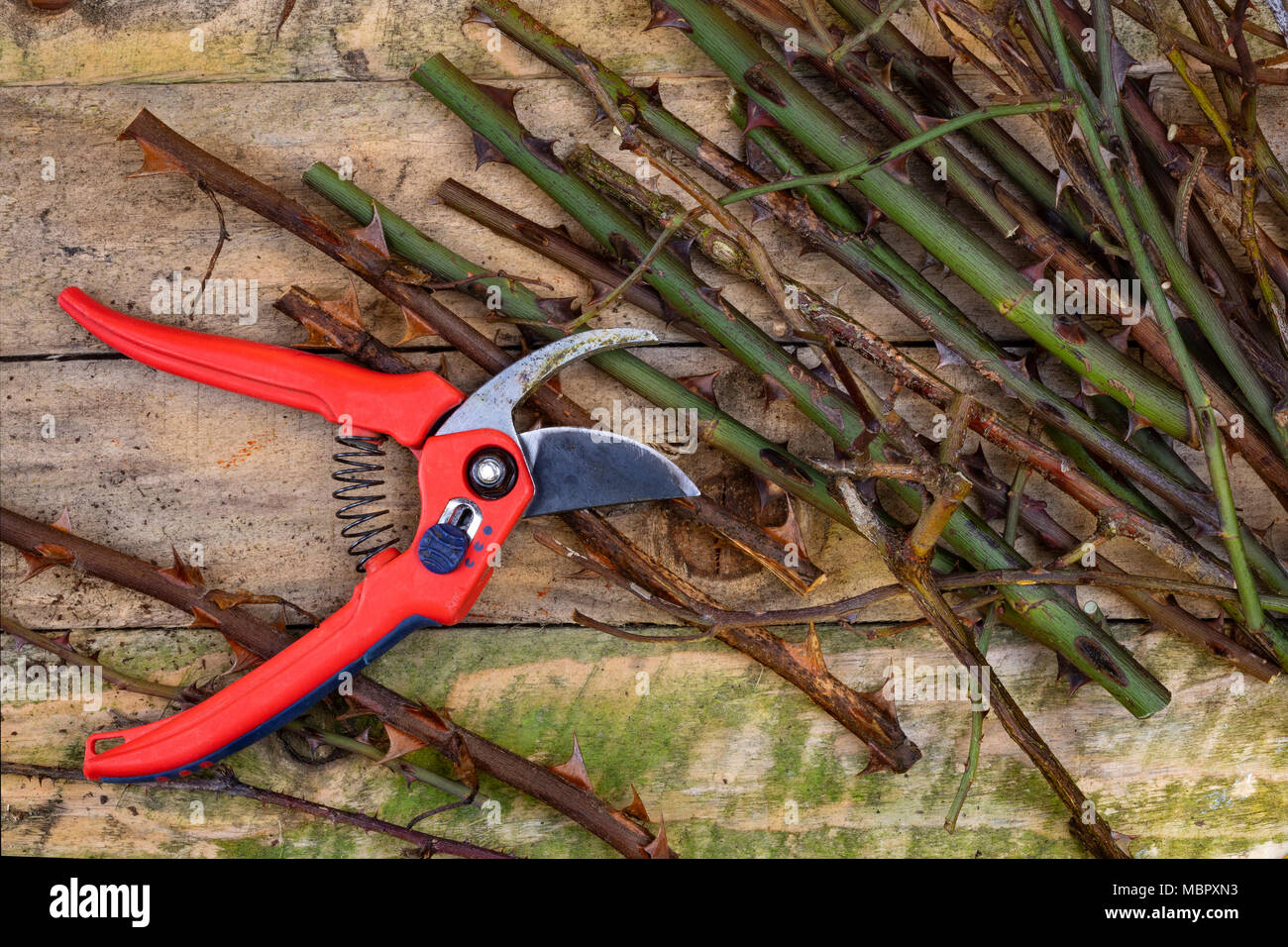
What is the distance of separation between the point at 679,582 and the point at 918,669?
367mm

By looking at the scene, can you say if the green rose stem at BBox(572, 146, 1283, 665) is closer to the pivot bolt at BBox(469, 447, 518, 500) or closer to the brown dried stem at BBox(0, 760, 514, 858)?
the pivot bolt at BBox(469, 447, 518, 500)

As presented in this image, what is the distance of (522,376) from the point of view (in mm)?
1153

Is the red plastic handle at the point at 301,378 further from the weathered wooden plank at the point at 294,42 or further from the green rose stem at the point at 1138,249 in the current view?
the green rose stem at the point at 1138,249

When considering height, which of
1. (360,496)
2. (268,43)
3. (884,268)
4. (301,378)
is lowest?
(360,496)

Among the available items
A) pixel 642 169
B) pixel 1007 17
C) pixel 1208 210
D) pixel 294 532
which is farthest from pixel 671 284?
pixel 1208 210

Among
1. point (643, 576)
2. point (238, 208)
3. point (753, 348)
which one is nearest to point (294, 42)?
point (238, 208)

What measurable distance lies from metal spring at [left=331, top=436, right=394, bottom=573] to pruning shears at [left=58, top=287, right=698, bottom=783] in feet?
0.13

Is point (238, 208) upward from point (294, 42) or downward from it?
downward

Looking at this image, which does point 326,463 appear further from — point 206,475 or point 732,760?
point 732,760

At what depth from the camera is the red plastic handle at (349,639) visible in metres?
1.12

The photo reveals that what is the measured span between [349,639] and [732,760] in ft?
1.80

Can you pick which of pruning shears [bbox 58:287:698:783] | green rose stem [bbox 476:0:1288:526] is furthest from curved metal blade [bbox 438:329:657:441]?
green rose stem [bbox 476:0:1288:526]

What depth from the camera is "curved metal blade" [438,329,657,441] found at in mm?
1143

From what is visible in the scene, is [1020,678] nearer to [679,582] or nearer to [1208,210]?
[679,582]
